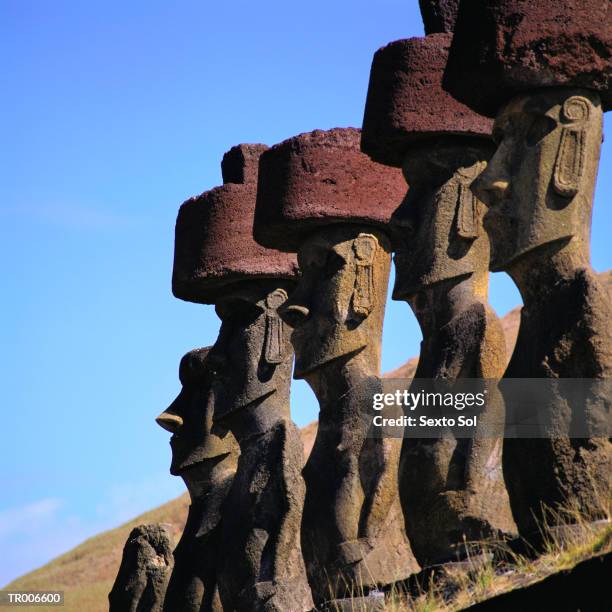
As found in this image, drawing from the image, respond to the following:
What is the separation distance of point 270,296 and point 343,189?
165 centimetres

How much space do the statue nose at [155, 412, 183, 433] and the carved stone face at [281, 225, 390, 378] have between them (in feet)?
7.64

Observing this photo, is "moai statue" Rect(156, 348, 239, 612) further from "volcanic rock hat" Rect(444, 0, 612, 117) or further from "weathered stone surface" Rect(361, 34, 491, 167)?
"volcanic rock hat" Rect(444, 0, 612, 117)

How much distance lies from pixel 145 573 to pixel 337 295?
327 centimetres

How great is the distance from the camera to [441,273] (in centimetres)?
1012

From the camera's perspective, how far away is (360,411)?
10812mm

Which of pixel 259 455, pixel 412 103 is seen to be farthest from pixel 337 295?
pixel 412 103

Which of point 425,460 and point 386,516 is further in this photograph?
point 386,516

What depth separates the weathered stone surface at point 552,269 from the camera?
815cm

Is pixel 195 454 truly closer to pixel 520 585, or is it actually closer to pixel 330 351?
pixel 330 351

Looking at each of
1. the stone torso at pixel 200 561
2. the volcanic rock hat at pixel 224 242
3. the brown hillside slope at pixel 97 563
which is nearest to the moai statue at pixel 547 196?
the volcanic rock hat at pixel 224 242

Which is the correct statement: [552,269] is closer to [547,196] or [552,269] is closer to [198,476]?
[547,196]

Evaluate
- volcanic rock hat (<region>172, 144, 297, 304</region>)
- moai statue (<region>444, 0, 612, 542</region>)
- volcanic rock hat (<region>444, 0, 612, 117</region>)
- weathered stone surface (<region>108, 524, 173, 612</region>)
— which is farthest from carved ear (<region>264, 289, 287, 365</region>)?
volcanic rock hat (<region>444, 0, 612, 117</region>)

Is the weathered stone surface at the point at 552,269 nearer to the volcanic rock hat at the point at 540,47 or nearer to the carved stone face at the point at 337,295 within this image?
the volcanic rock hat at the point at 540,47

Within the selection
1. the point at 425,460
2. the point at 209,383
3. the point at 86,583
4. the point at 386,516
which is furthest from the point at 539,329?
the point at 86,583
